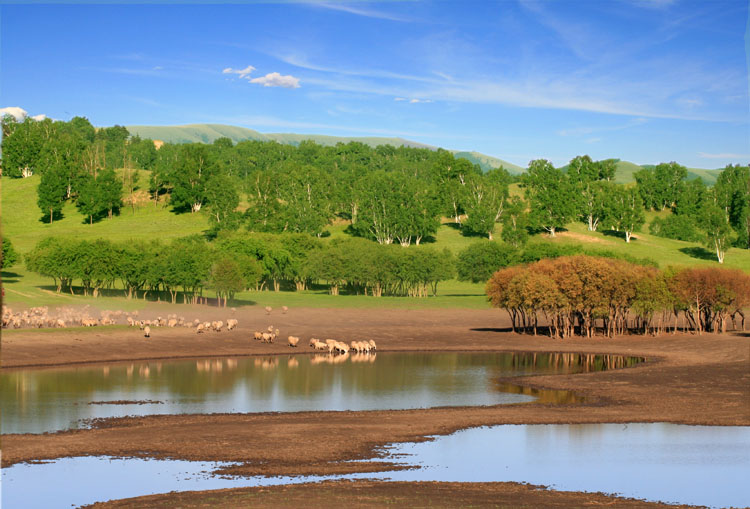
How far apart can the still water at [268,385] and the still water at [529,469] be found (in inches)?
403

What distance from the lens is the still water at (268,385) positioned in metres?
47.2

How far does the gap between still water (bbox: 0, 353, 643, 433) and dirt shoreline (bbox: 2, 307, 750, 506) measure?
2.90 m

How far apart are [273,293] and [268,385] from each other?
232 feet

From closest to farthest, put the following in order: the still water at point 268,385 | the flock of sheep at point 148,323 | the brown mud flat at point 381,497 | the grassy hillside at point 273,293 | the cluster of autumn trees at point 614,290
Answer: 1. the brown mud flat at point 381,497
2. the still water at point 268,385
3. the flock of sheep at point 148,323
4. the cluster of autumn trees at point 614,290
5. the grassy hillside at point 273,293

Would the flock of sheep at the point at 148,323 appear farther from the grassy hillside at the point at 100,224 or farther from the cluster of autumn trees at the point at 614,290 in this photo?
the grassy hillside at the point at 100,224

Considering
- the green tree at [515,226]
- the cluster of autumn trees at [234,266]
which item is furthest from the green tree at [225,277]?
the green tree at [515,226]

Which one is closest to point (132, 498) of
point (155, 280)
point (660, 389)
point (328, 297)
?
point (660, 389)

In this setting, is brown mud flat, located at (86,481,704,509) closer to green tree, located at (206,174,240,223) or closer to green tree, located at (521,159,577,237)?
green tree, located at (206,174,240,223)

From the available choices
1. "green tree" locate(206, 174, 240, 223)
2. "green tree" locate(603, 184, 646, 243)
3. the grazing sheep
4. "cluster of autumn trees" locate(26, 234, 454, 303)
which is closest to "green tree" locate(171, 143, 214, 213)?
"green tree" locate(206, 174, 240, 223)

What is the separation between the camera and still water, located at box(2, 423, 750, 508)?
29.1 m

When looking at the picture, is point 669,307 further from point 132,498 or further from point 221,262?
point 132,498

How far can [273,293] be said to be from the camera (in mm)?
127688

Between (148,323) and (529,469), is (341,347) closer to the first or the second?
(148,323)

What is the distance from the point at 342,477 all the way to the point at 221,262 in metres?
83.8
